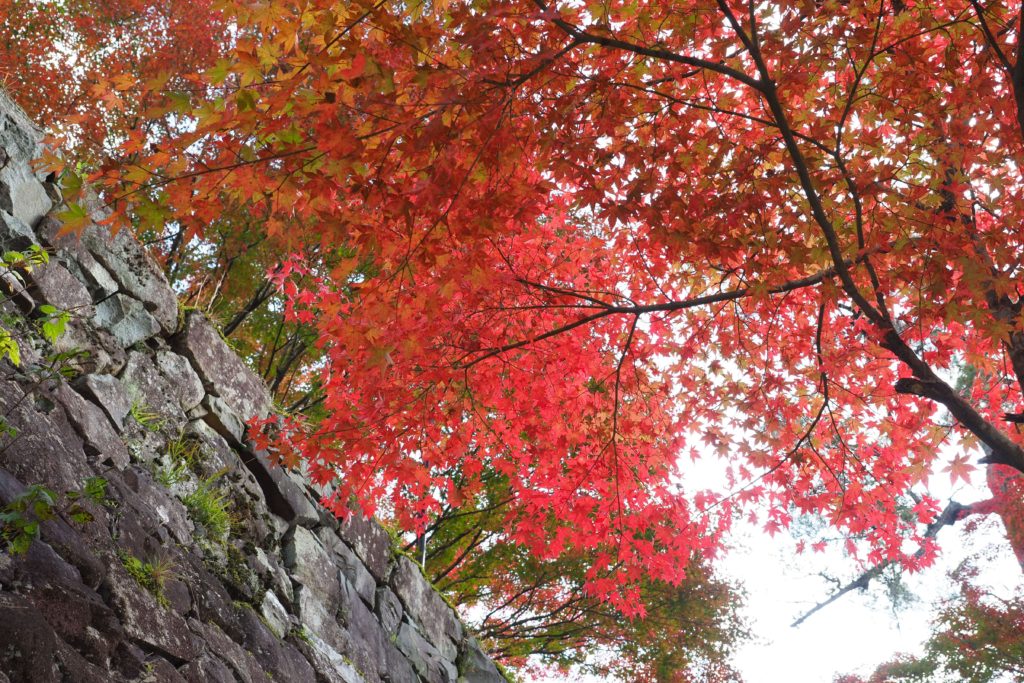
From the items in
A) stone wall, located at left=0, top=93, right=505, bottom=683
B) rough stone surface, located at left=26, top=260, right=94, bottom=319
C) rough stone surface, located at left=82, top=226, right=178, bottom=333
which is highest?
rough stone surface, located at left=82, top=226, right=178, bottom=333

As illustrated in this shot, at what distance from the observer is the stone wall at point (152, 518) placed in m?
3.91

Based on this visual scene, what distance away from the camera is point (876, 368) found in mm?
7027

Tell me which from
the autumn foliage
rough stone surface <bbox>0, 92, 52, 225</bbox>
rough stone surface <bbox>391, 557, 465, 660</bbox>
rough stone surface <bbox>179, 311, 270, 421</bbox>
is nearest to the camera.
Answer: the autumn foliage

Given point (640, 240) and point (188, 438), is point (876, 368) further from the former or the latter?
point (188, 438)

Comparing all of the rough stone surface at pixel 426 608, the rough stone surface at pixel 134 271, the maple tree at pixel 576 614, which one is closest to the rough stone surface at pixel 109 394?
the rough stone surface at pixel 134 271

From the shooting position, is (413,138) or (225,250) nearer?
(413,138)

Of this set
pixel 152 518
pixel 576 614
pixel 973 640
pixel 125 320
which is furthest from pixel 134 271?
pixel 973 640

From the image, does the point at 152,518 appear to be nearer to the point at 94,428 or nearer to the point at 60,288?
the point at 94,428

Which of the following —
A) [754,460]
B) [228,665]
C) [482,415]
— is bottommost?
[228,665]

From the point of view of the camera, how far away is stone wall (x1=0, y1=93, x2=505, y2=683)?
154 inches

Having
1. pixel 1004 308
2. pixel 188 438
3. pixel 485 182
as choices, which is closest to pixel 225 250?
pixel 188 438

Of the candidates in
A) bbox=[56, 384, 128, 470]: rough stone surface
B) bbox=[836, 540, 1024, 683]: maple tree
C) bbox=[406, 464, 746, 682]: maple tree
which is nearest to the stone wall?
bbox=[56, 384, 128, 470]: rough stone surface

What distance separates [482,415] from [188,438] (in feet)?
9.19

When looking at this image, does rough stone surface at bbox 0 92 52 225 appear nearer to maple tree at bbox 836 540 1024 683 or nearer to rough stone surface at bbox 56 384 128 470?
rough stone surface at bbox 56 384 128 470
